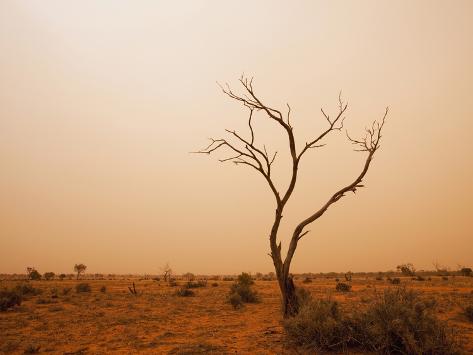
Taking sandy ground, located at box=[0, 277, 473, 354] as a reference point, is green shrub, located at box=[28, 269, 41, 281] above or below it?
above

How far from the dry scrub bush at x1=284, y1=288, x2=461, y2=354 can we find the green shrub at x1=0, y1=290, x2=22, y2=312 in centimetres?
1430

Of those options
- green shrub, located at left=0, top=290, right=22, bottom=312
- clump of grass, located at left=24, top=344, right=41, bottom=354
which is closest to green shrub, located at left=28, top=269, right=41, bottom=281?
green shrub, located at left=0, top=290, right=22, bottom=312

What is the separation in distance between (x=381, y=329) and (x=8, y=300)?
54.7 ft

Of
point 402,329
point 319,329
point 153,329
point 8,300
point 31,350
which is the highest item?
point 8,300

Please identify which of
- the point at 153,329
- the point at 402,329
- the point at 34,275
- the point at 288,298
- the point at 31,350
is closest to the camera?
the point at 402,329

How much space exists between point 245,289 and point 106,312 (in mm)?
7023

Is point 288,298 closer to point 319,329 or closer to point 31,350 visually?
point 319,329

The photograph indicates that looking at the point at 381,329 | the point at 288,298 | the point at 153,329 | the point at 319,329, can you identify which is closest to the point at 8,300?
the point at 153,329

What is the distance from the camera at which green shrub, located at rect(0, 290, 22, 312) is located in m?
15.8

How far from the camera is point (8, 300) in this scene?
16078mm

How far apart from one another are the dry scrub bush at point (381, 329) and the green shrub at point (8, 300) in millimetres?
14300

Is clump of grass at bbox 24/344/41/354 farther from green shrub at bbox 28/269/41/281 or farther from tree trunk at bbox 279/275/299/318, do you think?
green shrub at bbox 28/269/41/281

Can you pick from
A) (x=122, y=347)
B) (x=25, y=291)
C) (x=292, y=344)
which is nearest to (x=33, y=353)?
(x=122, y=347)

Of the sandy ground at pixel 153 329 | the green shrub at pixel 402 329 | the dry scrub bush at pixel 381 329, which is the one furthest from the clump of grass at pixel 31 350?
the green shrub at pixel 402 329
